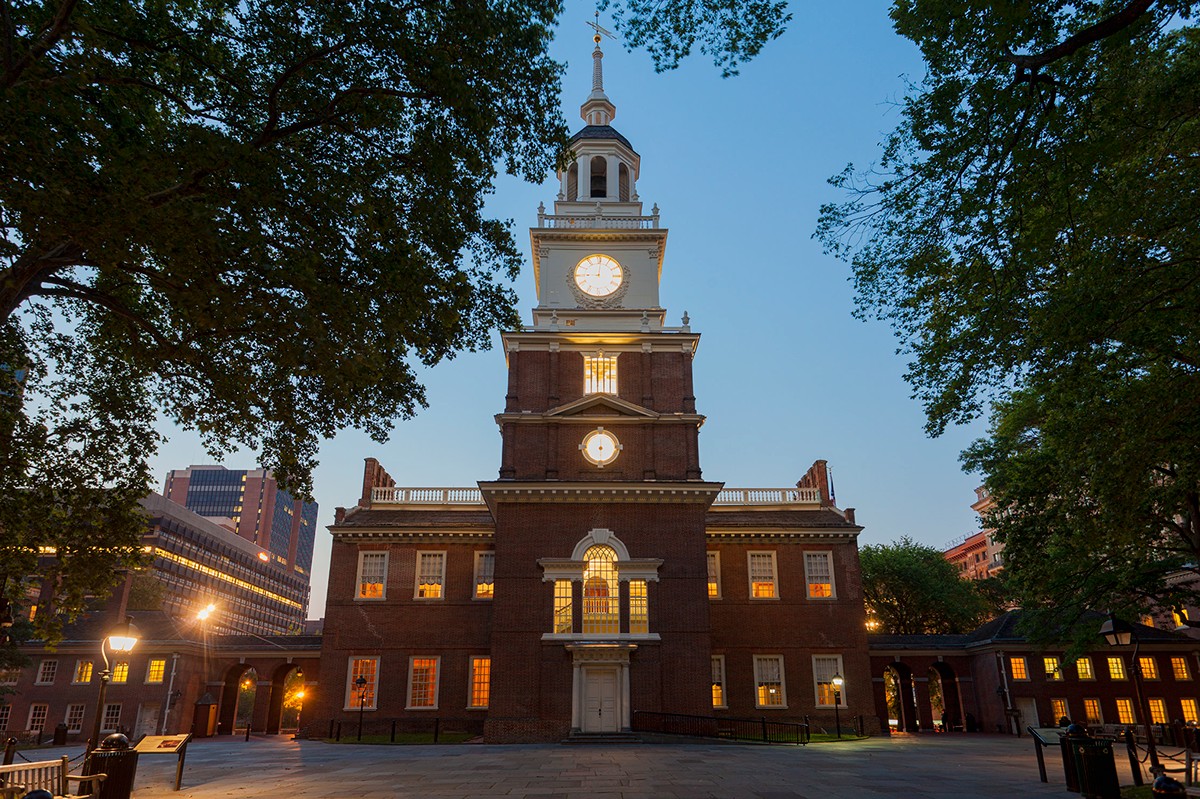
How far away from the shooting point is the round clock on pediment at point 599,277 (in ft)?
107

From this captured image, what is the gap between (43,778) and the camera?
10422 millimetres

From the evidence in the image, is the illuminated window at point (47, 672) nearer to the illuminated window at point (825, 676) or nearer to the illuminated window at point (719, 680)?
the illuminated window at point (719, 680)

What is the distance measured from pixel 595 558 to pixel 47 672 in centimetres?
3295

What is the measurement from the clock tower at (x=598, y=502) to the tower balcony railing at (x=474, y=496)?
709cm

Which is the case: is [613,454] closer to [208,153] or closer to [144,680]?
[208,153]

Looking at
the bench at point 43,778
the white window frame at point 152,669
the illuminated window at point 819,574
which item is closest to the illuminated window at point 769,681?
the illuminated window at point 819,574

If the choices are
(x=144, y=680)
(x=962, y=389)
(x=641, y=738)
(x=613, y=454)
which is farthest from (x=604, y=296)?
(x=144, y=680)

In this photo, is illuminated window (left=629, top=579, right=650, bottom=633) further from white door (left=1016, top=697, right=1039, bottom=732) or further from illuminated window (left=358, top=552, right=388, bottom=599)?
white door (left=1016, top=697, right=1039, bottom=732)

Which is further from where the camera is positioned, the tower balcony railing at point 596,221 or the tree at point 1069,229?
the tower balcony railing at point 596,221

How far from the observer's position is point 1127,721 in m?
35.1

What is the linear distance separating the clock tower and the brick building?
7 centimetres

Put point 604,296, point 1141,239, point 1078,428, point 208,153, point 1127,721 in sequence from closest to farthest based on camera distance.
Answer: point 208,153
point 1141,239
point 1078,428
point 604,296
point 1127,721

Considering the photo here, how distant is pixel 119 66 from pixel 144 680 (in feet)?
128

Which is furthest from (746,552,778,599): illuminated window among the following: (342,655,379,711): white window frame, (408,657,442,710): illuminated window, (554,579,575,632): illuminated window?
(342,655,379,711): white window frame
